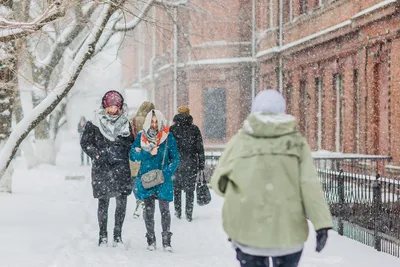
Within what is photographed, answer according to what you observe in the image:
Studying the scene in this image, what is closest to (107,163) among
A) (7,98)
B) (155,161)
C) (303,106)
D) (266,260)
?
(155,161)

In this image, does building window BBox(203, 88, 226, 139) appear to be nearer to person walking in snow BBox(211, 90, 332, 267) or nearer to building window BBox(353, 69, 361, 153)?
building window BBox(353, 69, 361, 153)

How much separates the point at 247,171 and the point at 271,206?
0.26 meters

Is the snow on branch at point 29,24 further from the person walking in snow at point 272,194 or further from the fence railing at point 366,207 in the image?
the person walking in snow at point 272,194

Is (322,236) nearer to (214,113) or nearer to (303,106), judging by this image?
(303,106)

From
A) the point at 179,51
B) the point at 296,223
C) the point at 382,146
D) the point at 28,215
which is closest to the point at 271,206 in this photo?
the point at 296,223

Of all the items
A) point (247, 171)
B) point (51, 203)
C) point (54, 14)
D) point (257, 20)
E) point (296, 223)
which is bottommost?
point (51, 203)

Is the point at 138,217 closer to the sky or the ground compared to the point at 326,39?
closer to the ground

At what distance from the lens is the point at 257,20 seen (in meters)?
34.3

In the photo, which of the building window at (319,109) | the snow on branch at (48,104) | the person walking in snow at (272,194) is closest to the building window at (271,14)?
the building window at (319,109)

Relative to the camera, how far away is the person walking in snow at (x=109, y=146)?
851cm

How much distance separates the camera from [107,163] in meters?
8.55

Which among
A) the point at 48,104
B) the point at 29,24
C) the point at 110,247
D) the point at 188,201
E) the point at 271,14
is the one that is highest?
the point at 271,14

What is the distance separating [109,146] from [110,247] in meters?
1.26

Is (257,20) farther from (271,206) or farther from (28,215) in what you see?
(271,206)
